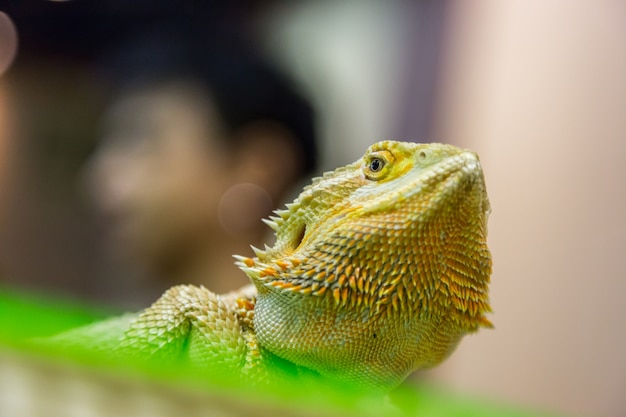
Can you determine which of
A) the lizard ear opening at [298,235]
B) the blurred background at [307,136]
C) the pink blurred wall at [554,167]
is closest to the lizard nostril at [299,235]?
the lizard ear opening at [298,235]

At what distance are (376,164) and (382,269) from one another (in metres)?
0.19

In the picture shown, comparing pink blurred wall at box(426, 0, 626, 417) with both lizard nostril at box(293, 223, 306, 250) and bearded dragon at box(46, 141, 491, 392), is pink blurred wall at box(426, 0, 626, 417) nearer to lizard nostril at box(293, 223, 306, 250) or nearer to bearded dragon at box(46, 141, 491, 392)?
bearded dragon at box(46, 141, 491, 392)

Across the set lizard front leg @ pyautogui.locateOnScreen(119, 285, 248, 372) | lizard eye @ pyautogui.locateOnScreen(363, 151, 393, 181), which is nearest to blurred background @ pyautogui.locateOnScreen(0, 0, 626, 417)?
lizard eye @ pyautogui.locateOnScreen(363, 151, 393, 181)

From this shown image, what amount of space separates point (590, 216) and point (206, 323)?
3.15 ft

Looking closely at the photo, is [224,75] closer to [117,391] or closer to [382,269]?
[382,269]

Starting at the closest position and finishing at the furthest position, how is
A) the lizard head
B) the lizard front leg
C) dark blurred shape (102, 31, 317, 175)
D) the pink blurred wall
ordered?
the lizard head < the lizard front leg < the pink blurred wall < dark blurred shape (102, 31, 317, 175)

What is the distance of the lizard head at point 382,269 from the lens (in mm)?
936

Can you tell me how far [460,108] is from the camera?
1539mm

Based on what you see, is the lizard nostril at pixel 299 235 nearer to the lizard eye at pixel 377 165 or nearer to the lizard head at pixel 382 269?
the lizard head at pixel 382 269

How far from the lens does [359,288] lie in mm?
951

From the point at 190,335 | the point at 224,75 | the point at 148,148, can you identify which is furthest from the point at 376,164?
the point at 148,148

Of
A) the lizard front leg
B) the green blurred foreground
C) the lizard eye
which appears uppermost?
the lizard eye

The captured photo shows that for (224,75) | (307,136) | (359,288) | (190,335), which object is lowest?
(190,335)

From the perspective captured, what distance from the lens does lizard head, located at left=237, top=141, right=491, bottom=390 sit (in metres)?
0.94
